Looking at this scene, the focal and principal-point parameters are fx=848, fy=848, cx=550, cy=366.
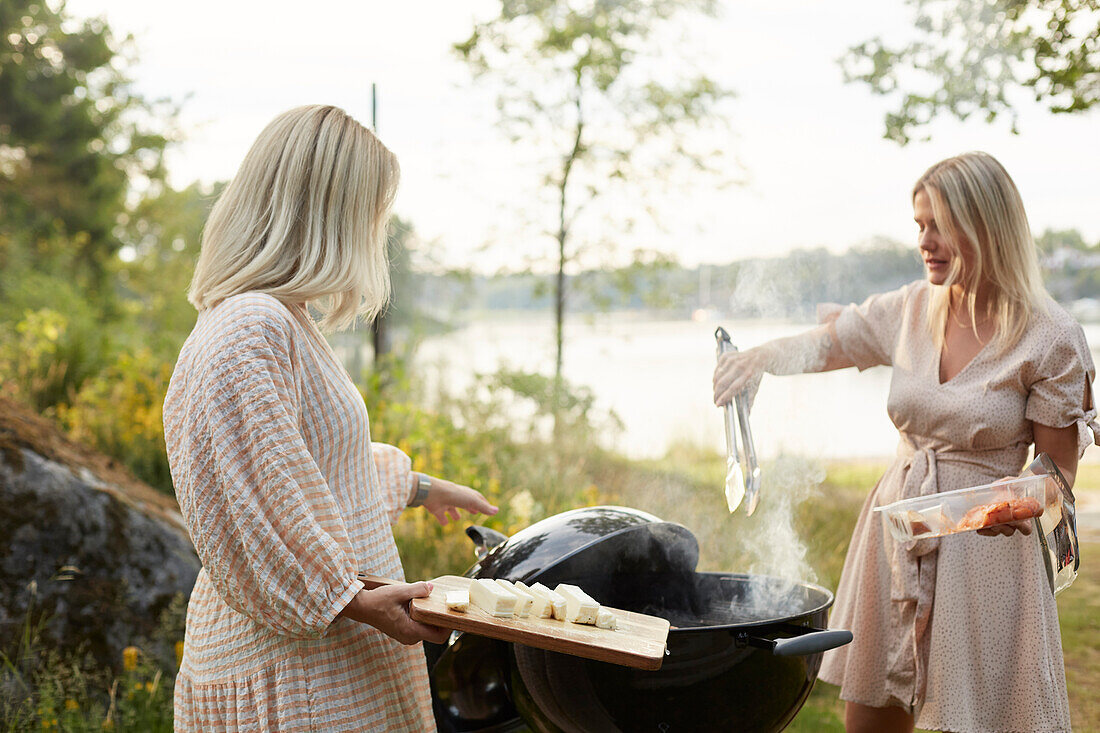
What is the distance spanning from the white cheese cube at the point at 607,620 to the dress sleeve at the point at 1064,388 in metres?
1.19

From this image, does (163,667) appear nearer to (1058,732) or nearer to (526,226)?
(1058,732)

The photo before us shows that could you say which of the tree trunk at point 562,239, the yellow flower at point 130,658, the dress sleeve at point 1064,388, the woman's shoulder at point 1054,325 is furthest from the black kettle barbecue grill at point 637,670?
the tree trunk at point 562,239

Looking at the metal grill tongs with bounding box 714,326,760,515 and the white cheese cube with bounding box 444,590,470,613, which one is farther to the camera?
the metal grill tongs with bounding box 714,326,760,515

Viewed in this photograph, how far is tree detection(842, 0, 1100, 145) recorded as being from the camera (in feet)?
11.1

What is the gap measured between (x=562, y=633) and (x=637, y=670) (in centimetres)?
23

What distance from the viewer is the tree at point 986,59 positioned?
133 inches

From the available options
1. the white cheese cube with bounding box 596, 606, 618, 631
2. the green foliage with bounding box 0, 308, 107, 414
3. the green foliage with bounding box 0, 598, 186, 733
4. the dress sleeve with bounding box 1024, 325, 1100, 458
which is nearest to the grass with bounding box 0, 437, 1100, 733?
the green foliage with bounding box 0, 598, 186, 733

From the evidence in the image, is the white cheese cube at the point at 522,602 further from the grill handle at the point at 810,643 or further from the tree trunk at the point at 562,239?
the tree trunk at the point at 562,239

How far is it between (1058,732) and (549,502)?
2.56 meters

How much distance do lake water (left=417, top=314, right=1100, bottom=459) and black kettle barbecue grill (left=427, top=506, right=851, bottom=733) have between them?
11.3 ft

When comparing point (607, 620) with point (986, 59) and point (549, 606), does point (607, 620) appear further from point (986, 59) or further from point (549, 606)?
point (986, 59)

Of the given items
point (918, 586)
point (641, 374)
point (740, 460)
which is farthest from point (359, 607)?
point (641, 374)

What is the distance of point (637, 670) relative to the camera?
1559 millimetres

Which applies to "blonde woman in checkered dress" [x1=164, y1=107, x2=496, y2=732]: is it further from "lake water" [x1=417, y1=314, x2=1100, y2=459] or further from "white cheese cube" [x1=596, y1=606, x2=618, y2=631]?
"lake water" [x1=417, y1=314, x2=1100, y2=459]
